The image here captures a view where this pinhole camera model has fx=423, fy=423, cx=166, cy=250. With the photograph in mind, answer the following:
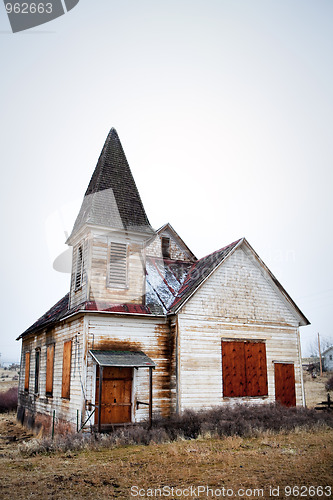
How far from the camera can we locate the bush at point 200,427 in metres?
11.3

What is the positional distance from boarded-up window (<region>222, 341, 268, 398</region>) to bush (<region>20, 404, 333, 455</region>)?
0.68 meters

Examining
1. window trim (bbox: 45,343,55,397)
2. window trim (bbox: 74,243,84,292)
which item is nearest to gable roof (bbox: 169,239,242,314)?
window trim (bbox: 74,243,84,292)

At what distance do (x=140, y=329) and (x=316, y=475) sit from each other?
820cm

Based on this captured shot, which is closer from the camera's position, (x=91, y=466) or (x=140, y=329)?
(x=91, y=466)

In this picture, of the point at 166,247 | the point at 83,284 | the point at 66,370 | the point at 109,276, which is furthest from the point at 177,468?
the point at 166,247

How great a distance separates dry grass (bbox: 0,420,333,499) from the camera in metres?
7.32

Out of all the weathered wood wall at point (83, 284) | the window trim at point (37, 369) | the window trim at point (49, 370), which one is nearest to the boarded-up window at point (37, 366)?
the window trim at point (37, 369)

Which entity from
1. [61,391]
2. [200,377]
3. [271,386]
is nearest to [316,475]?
[200,377]

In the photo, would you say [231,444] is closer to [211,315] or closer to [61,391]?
[211,315]

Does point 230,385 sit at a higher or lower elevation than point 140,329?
lower

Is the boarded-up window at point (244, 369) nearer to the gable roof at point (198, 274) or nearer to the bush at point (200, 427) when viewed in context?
the bush at point (200, 427)

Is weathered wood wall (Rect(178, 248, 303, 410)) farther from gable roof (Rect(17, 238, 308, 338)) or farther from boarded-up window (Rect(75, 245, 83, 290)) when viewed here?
boarded-up window (Rect(75, 245, 83, 290))

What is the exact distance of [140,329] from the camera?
48.8ft

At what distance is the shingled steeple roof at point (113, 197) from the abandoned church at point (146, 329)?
0.16 ft
